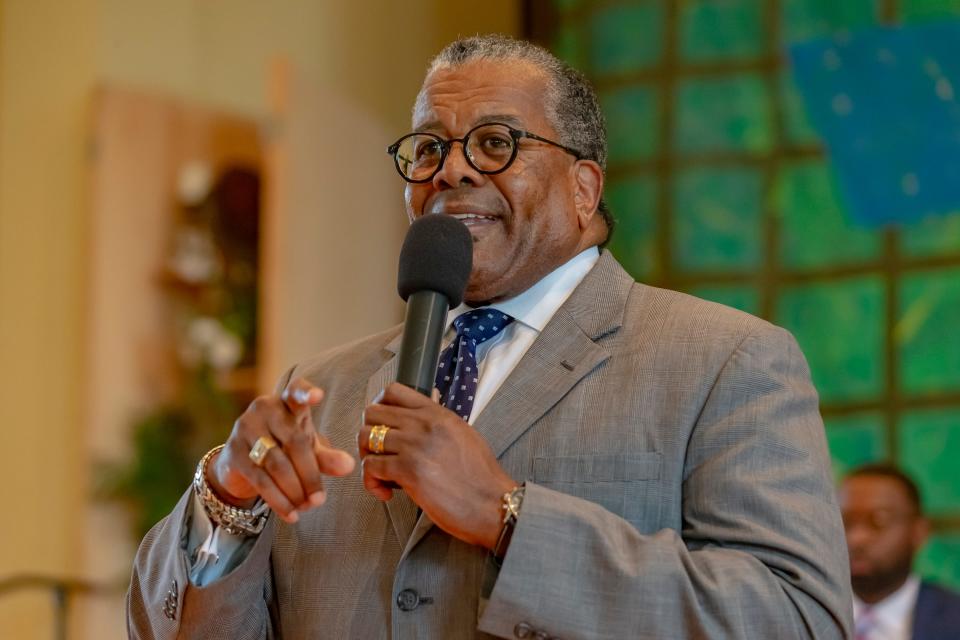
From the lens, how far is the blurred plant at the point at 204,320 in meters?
4.28

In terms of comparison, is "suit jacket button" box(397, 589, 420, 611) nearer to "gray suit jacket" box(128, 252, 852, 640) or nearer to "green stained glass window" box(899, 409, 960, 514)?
"gray suit jacket" box(128, 252, 852, 640)

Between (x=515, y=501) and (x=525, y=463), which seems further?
(x=525, y=463)

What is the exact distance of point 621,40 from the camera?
4422mm

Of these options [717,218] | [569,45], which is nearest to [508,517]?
[717,218]

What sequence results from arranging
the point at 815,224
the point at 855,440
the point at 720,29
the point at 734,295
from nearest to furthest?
1. the point at 855,440
2. the point at 815,224
3. the point at 734,295
4. the point at 720,29

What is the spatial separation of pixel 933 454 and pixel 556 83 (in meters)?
2.21

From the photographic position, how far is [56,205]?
4547mm

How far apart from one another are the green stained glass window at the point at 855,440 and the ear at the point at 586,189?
2037 mm

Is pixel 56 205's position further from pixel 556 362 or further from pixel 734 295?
pixel 556 362

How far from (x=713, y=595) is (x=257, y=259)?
3.19 meters

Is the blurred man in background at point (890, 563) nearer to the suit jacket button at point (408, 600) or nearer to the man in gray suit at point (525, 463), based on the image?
the man in gray suit at point (525, 463)

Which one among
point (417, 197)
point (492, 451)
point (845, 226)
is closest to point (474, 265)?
point (417, 197)

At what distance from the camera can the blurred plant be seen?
428 cm

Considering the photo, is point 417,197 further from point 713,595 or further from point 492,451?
point 713,595
